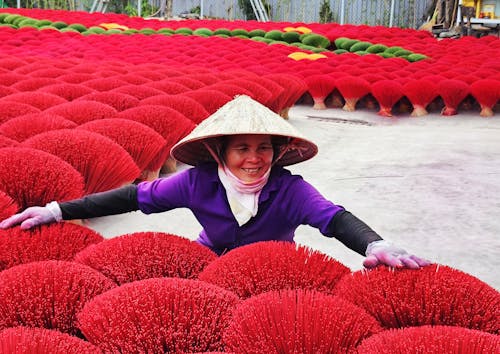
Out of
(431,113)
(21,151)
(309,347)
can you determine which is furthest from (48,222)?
(431,113)

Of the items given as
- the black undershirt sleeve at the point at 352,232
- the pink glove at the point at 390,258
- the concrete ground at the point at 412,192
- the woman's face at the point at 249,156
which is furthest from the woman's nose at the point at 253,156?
the concrete ground at the point at 412,192

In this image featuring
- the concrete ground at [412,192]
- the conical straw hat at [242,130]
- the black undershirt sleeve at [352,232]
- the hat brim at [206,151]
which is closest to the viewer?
the black undershirt sleeve at [352,232]

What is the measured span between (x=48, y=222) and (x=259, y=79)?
10.7ft

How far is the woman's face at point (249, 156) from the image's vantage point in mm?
1528

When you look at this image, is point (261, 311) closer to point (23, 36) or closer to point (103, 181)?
point (103, 181)

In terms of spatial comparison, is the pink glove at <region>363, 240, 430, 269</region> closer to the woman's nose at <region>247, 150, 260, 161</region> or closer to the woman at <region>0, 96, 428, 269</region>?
the woman at <region>0, 96, 428, 269</region>

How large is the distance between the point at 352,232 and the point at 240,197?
334 millimetres

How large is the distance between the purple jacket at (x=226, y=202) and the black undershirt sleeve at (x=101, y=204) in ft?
0.08

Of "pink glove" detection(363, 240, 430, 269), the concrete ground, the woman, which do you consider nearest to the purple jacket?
the woman

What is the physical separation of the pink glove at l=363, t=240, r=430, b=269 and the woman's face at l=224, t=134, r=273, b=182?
1.31 feet

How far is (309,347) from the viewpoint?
2.96 ft

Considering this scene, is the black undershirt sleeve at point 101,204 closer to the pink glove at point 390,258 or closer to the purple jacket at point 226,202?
the purple jacket at point 226,202

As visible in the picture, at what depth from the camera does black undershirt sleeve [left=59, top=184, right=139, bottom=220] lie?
150 cm

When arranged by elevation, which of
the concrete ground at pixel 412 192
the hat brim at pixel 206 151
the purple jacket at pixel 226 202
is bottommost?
the concrete ground at pixel 412 192
